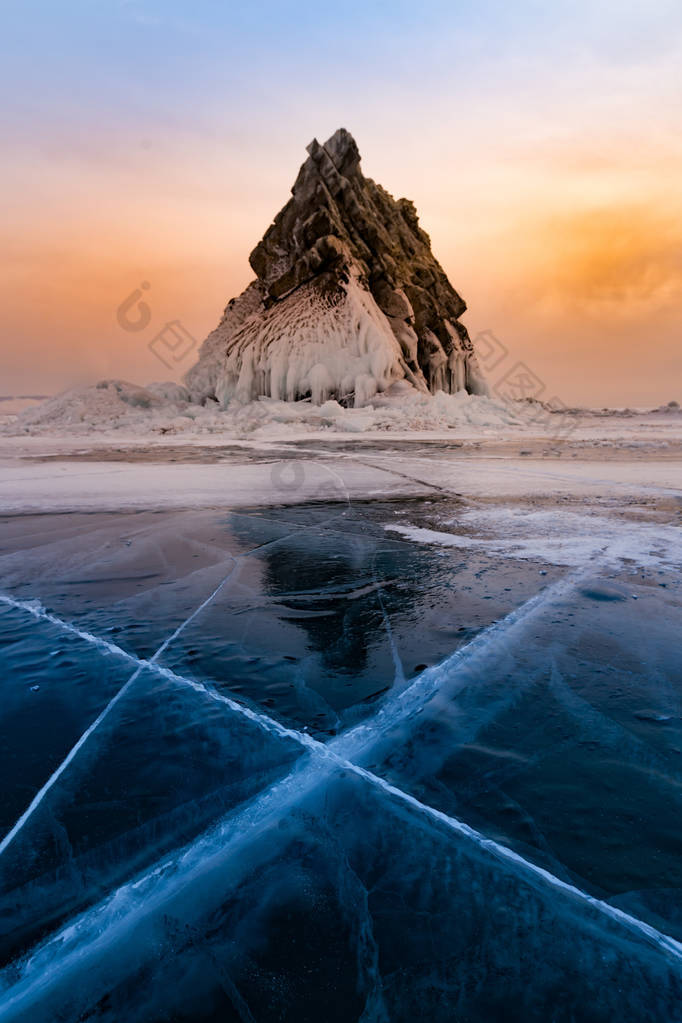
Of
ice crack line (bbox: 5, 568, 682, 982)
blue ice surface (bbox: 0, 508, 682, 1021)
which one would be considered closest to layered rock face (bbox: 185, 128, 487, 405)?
blue ice surface (bbox: 0, 508, 682, 1021)

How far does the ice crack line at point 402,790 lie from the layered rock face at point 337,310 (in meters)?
27.7

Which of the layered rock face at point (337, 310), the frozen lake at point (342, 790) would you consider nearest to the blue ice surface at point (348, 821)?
the frozen lake at point (342, 790)

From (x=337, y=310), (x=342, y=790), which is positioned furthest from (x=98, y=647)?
(x=337, y=310)

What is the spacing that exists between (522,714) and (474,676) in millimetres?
323

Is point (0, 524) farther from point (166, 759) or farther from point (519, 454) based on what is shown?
point (519, 454)

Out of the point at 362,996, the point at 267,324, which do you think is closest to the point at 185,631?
the point at 362,996

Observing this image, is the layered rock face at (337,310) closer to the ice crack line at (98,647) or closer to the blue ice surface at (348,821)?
the ice crack line at (98,647)

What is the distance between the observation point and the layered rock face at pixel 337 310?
3136 centimetres

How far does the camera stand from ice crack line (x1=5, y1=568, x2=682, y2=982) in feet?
4.13

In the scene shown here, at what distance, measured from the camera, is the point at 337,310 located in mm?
32625

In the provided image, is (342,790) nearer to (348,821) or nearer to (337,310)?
(348,821)

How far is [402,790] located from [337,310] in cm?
3316

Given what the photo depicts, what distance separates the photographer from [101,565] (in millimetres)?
4090

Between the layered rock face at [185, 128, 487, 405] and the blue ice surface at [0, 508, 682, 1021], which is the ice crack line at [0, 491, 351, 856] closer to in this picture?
the blue ice surface at [0, 508, 682, 1021]
